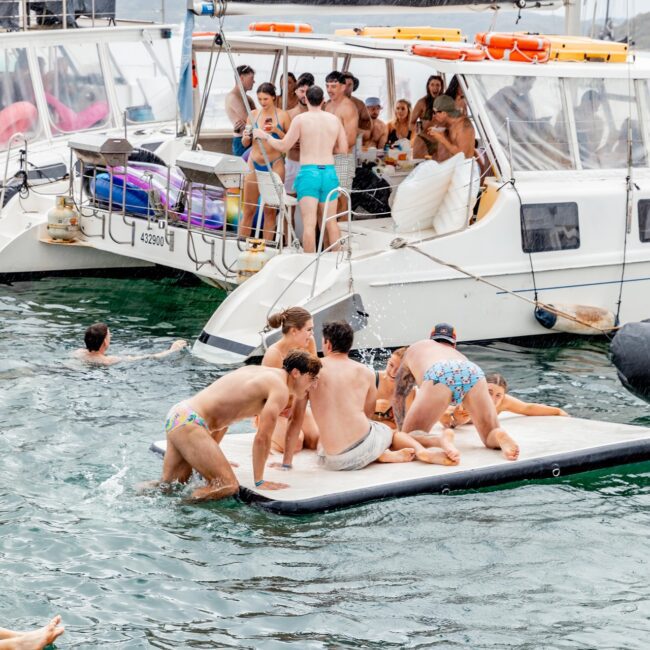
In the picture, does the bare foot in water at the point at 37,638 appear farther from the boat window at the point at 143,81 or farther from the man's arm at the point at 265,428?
the boat window at the point at 143,81

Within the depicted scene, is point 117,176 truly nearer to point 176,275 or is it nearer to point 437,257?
point 176,275

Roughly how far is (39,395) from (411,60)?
4898mm

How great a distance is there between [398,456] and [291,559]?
5.41 ft

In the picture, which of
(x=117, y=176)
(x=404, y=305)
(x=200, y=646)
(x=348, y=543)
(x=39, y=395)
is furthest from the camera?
(x=117, y=176)

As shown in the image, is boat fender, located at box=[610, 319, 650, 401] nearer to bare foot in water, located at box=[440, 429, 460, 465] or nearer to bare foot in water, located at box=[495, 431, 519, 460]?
bare foot in water, located at box=[495, 431, 519, 460]

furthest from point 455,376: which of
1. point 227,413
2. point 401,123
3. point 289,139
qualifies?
point 401,123

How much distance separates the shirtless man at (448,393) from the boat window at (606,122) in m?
4.80

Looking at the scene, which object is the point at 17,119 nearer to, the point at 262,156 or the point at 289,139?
the point at 262,156

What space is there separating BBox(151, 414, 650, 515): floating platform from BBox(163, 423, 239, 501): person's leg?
146 millimetres

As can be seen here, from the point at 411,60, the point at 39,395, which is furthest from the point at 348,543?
the point at 411,60

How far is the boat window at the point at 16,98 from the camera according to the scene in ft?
56.7

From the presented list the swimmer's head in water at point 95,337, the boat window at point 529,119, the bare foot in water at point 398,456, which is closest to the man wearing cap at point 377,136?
the boat window at point 529,119

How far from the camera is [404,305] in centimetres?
1225

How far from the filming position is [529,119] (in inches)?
517
